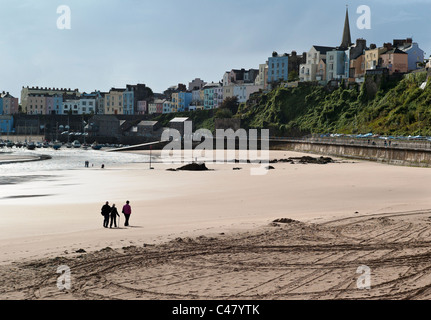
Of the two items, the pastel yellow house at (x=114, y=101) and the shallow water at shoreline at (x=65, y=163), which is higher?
the pastel yellow house at (x=114, y=101)

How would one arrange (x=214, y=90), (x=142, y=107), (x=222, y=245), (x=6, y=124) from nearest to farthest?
(x=222, y=245) → (x=214, y=90) → (x=6, y=124) → (x=142, y=107)

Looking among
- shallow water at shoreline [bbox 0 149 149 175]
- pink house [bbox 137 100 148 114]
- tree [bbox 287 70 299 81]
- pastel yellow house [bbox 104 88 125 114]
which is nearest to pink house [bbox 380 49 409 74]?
tree [bbox 287 70 299 81]

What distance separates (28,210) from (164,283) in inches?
572

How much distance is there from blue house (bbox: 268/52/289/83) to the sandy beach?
10397 centimetres

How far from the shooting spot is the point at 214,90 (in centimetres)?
15525

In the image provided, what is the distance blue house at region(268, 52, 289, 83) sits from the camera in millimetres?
133625

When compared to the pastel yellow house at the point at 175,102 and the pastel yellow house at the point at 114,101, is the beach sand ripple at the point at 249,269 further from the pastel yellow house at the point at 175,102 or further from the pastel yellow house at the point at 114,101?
the pastel yellow house at the point at 114,101

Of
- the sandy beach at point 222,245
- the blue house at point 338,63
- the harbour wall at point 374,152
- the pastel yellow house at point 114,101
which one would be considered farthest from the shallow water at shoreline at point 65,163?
the pastel yellow house at point 114,101

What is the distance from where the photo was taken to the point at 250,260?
14.2 meters

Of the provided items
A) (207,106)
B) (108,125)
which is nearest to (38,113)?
(108,125)

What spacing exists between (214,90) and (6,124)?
67698 mm

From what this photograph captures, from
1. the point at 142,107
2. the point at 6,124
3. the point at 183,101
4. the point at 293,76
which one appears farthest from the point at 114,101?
the point at 293,76

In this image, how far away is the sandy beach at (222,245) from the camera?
11656 mm

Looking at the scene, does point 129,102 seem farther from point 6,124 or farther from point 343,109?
point 343,109
